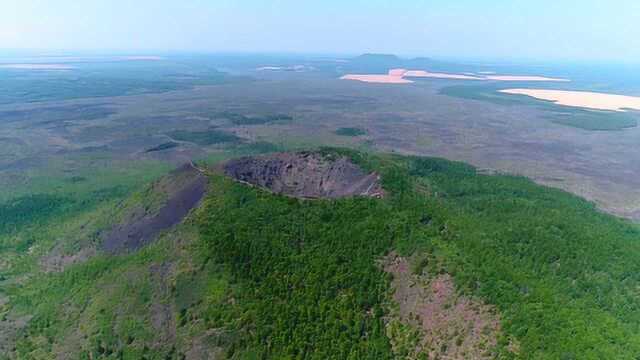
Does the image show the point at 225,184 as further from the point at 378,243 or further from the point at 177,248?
the point at 378,243

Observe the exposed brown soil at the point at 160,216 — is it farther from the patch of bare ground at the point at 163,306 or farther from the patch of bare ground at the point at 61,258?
the patch of bare ground at the point at 163,306

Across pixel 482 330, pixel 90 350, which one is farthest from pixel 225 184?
pixel 482 330

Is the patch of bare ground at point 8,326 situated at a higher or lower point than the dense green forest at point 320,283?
lower

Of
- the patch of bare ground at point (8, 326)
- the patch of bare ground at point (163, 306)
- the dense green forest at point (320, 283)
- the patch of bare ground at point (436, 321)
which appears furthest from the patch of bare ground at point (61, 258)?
the patch of bare ground at point (436, 321)

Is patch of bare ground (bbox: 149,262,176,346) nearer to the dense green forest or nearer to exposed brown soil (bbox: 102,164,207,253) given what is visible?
the dense green forest

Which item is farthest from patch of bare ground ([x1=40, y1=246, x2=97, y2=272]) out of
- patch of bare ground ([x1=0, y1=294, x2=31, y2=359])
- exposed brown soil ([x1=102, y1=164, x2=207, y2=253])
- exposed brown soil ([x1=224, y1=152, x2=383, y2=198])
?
exposed brown soil ([x1=224, y1=152, x2=383, y2=198])

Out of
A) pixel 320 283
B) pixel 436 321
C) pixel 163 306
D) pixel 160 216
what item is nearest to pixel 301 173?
pixel 160 216

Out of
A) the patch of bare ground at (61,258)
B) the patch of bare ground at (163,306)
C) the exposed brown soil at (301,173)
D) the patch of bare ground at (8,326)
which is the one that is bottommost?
the patch of bare ground at (8,326)
